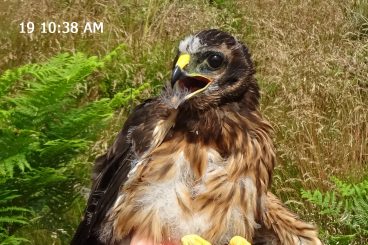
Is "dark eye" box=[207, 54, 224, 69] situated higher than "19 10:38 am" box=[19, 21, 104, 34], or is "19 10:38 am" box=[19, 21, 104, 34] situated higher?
"dark eye" box=[207, 54, 224, 69]

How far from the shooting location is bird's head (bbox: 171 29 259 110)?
7.32 feet

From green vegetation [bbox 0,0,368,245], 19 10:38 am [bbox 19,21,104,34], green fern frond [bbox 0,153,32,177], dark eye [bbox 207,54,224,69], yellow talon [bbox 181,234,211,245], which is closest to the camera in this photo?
yellow talon [bbox 181,234,211,245]

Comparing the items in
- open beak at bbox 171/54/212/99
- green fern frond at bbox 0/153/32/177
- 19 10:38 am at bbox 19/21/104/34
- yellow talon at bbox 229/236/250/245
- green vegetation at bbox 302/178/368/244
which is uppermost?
open beak at bbox 171/54/212/99

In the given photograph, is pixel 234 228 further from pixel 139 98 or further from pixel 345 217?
pixel 139 98

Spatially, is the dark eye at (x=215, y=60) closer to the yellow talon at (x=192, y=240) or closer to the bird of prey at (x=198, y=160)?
the bird of prey at (x=198, y=160)

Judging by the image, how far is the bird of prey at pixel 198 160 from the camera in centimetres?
225

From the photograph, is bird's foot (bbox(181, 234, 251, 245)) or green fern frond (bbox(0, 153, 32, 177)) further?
green fern frond (bbox(0, 153, 32, 177))

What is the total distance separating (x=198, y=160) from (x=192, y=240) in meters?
0.28

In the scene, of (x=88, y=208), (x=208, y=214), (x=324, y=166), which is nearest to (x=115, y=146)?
(x=88, y=208)

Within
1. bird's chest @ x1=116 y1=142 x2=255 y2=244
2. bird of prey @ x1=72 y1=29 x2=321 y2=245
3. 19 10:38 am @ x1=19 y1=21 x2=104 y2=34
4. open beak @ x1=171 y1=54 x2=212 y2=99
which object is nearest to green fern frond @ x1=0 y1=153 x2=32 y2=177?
bird of prey @ x1=72 y1=29 x2=321 y2=245

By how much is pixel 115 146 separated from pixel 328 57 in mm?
2864

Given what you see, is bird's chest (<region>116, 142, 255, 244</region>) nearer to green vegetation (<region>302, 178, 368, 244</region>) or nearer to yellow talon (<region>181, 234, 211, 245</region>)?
yellow talon (<region>181, 234, 211, 245</region>)

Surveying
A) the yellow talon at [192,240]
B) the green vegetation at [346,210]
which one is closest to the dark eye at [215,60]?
the yellow talon at [192,240]

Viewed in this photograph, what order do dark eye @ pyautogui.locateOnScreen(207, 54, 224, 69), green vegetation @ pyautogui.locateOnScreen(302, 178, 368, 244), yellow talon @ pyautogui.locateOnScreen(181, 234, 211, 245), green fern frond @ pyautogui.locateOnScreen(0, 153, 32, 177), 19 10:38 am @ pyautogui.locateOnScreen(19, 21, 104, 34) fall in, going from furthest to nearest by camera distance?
19 10:38 am @ pyautogui.locateOnScreen(19, 21, 104, 34) < green vegetation @ pyautogui.locateOnScreen(302, 178, 368, 244) < green fern frond @ pyautogui.locateOnScreen(0, 153, 32, 177) < dark eye @ pyautogui.locateOnScreen(207, 54, 224, 69) < yellow talon @ pyautogui.locateOnScreen(181, 234, 211, 245)
